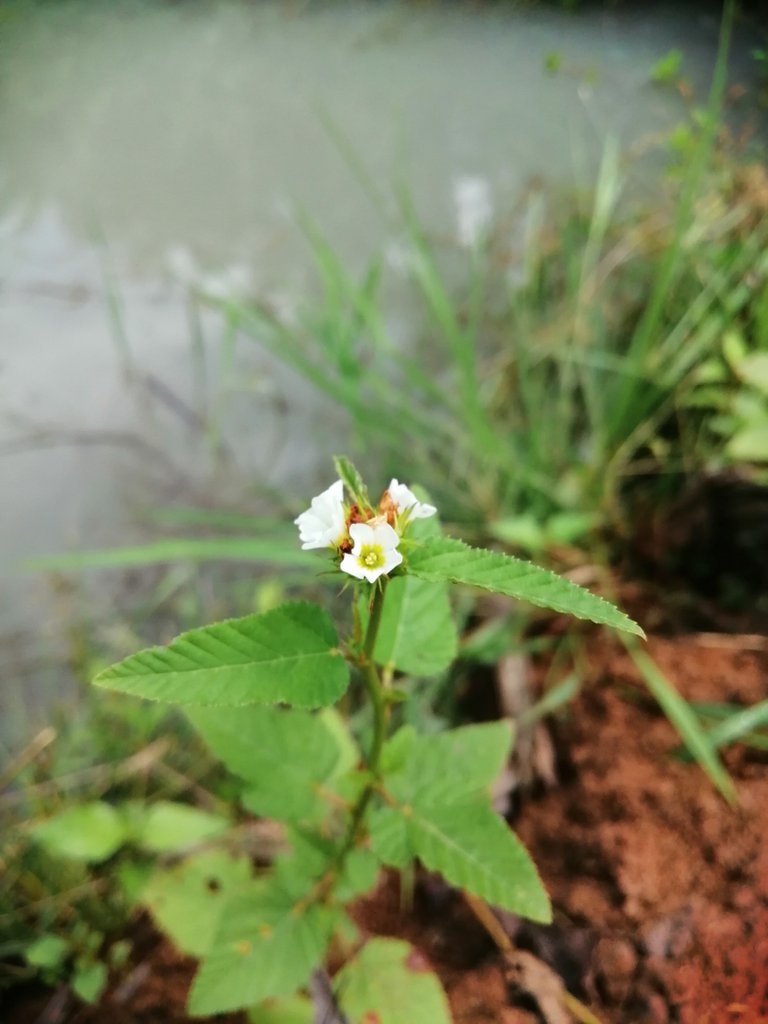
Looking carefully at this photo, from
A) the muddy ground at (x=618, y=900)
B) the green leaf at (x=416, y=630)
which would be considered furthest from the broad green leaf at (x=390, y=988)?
the green leaf at (x=416, y=630)

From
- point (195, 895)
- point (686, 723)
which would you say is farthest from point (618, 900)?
point (195, 895)

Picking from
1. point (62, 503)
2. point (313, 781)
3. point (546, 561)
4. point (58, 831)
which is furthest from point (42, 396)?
point (313, 781)

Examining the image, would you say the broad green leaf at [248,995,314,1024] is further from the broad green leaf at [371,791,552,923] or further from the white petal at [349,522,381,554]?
the white petal at [349,522,381,554]

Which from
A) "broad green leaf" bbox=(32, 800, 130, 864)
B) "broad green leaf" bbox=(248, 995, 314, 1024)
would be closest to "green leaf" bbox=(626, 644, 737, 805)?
"broad green leaf" bbox=(248, 995, 314, 1024)

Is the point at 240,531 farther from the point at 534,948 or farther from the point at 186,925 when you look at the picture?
the point at 534,948

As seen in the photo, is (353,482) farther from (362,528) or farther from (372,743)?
(372,743)
